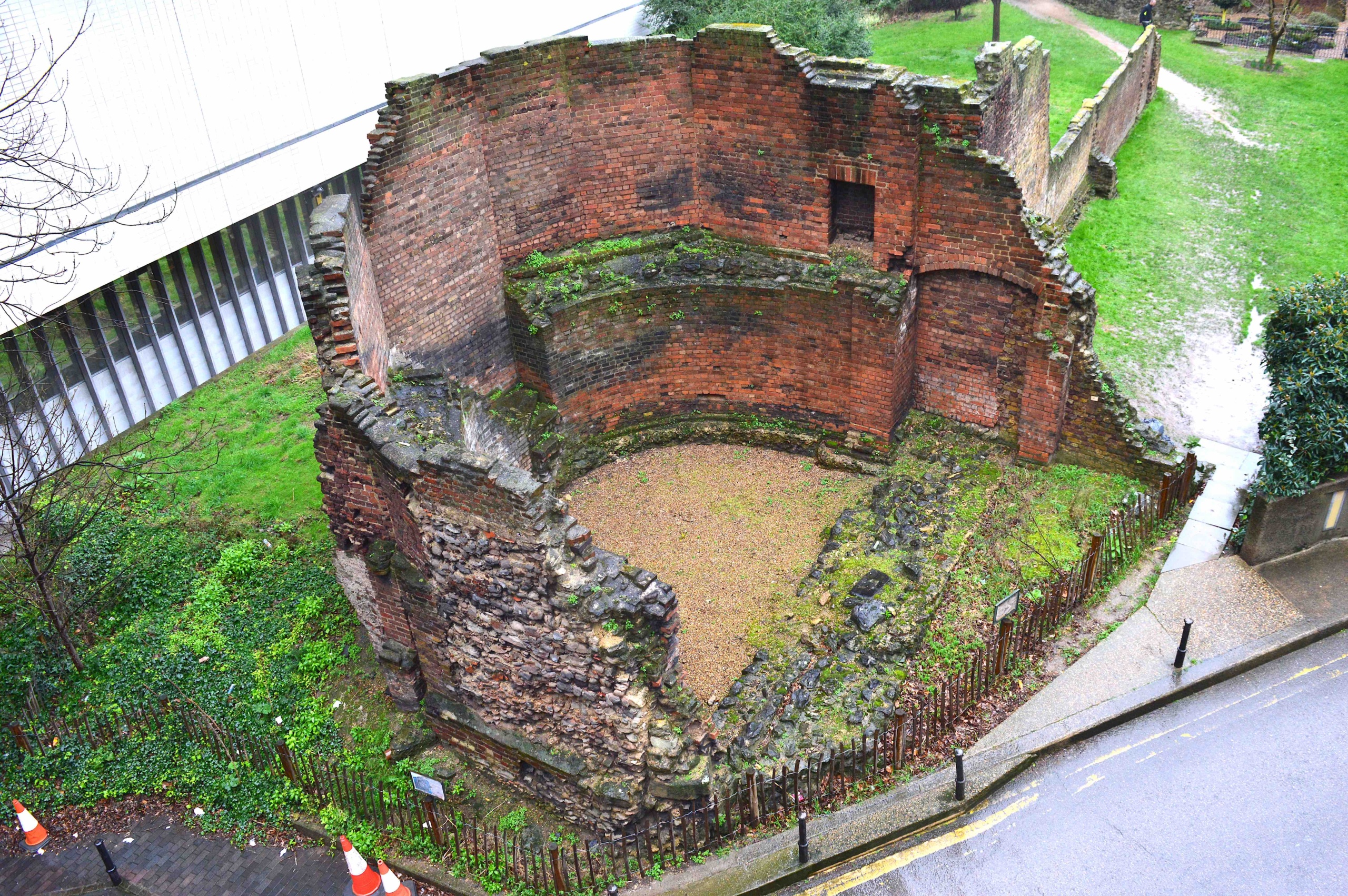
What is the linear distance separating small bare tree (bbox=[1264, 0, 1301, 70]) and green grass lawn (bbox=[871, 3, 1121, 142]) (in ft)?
12.4

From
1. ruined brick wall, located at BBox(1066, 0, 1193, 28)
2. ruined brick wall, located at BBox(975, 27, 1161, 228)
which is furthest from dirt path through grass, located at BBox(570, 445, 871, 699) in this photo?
ruined brick wall, located at BBox(1066, 0, 1193, 28)

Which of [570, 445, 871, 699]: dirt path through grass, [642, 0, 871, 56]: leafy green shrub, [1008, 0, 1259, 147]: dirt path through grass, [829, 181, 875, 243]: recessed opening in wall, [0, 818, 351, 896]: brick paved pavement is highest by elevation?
[642, 0, 871, 56]: leafy green shrub

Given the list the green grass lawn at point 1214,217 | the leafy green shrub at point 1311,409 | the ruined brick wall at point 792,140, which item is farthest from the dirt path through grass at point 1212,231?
the ruined brick wall at point 792,140

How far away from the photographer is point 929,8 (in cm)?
3481

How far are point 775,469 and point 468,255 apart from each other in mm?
5244

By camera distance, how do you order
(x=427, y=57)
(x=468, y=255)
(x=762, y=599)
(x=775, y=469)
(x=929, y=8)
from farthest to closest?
(x=929, y=8), (x=427, y=57), (x=775, y=469), (x=468, y=255), (x=762, y=599)

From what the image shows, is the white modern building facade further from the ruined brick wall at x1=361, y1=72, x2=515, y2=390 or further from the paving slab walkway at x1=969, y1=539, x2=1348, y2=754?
the paving slab walkway at x1=969, y1=539, x2=1348, y2=754

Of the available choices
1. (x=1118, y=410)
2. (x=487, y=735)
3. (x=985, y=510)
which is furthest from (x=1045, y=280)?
(x=487, y=735)

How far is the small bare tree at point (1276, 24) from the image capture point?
28.2 meters

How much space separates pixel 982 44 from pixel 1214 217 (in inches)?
345

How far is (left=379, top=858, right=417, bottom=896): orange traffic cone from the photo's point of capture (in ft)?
31.7

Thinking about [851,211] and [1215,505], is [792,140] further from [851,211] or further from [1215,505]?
[1215,505]

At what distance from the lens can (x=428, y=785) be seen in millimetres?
9938

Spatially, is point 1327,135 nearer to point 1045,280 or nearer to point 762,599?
point 1045,280
